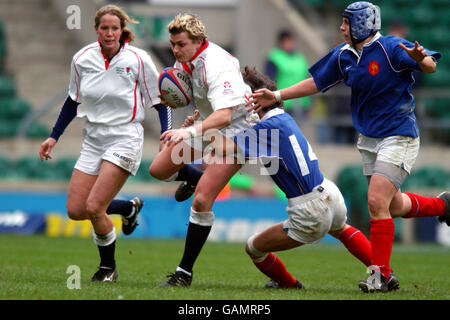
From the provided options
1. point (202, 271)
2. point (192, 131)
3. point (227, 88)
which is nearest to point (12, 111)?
point (202, 271)

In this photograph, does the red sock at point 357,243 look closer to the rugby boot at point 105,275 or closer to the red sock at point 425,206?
the red sock at point 425,206

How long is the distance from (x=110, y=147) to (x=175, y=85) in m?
0.86

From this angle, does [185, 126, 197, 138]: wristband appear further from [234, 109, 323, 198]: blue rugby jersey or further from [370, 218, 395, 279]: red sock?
[370, 218, 395, 279]: red sock

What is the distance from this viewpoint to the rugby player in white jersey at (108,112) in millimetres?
6496

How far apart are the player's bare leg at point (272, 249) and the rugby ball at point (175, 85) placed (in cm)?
121

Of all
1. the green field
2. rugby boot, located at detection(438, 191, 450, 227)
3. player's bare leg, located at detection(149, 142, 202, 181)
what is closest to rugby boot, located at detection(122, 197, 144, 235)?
the green field

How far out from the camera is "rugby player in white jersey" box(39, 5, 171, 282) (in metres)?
6.50

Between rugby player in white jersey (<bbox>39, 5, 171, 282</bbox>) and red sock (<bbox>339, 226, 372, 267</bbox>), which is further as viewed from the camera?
rugby player in white jersey (<bbox>39, 5, 171, 282</bbox>)

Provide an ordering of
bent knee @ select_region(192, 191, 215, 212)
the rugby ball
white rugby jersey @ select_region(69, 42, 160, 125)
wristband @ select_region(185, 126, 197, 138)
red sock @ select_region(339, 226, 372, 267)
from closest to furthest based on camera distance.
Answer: wristband @ select_region(185, 126, 197, 138), bent knee @ select_region(192, 191, 215, 212), the rugby ball, red sock @ select_region(339, 226, 372, 267), white rugby jersey @ select_region(69, 42, 160, 125)

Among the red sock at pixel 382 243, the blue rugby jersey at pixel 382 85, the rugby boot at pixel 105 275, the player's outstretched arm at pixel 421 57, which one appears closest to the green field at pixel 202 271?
the rugby boot at pixel 105 275

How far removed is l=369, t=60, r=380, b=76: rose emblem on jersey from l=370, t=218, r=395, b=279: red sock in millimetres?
1141

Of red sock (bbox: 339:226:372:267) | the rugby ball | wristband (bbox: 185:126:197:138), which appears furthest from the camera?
red sock (bbox: 339:226:372:267)

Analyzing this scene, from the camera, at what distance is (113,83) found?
6.57 m
